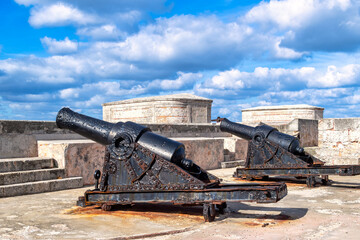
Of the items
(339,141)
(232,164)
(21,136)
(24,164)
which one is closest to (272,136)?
(232,164)

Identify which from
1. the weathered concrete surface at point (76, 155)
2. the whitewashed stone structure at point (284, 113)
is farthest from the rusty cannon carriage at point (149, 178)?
the whitewashed stone structure at point (284, 113)

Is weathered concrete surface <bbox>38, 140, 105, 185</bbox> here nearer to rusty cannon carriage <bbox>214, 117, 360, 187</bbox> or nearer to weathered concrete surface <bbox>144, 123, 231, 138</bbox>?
rusty cannon carriage <bbox>214, 117, 360, 187</bbox>

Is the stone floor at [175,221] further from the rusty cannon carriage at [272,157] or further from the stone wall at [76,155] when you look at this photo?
the rusty cannon carriage at [272,157]

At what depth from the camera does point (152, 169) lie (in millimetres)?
4816

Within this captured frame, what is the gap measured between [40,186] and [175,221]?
2.90 m

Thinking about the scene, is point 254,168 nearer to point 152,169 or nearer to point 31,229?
point 152,169

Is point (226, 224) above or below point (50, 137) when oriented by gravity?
below

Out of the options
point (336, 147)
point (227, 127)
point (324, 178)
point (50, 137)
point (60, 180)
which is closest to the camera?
point (60, 180)

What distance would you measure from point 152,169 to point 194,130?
26.1ft

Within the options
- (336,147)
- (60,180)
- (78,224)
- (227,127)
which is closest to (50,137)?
(60,180)

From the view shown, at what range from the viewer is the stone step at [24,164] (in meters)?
6.60

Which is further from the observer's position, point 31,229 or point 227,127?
point 227,127

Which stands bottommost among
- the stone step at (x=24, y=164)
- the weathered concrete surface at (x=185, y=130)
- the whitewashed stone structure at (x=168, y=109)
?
the stone step at (x=24, y=164)

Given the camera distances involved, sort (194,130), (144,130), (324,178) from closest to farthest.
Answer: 1. (144,130)
2. (324,178)
3. (194,130)
